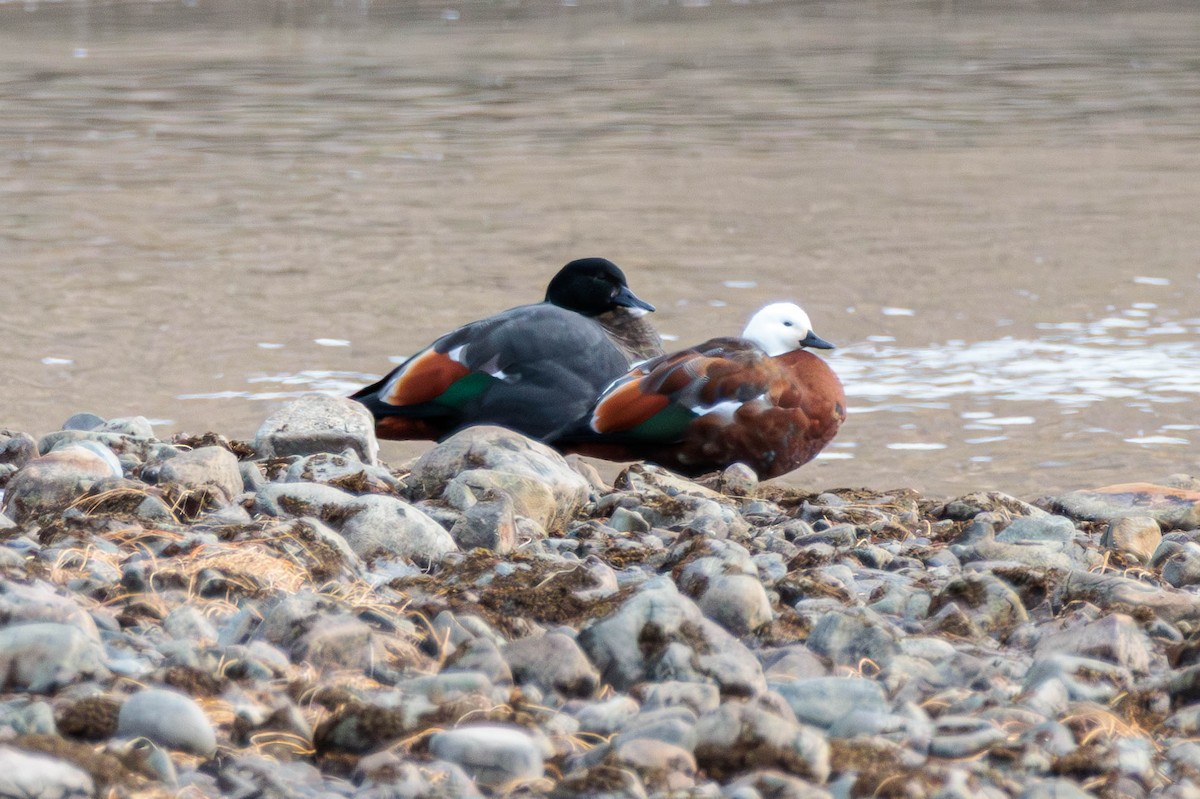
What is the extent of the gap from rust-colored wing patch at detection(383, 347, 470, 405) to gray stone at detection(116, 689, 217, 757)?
4.17 m

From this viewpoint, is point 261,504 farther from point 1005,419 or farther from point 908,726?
point 1005,419

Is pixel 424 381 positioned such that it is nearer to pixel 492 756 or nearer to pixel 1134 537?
pixel 1134 537

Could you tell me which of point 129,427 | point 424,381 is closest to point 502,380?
point 424,381

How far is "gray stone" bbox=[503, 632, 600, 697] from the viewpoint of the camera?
3324mm

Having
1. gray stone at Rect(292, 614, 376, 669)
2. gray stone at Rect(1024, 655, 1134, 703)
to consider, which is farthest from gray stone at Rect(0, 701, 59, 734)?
gray stone at Rect(1024, 655, 1134, 703)

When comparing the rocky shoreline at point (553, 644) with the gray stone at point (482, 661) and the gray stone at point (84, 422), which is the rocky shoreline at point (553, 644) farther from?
the gray stone at point (84, 422)

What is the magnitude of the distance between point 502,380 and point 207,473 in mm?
2217

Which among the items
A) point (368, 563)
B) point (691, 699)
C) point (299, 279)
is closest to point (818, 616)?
point (691, 699)

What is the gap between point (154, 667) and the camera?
3324mm

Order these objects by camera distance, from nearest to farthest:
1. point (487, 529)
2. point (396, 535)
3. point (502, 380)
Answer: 1. point (396, 535)
2. point (487, 529)
3. point (502, 380)

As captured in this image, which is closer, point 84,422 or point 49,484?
point 49,484

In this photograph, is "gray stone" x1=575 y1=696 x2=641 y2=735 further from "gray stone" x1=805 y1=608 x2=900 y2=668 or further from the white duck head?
the white duck head

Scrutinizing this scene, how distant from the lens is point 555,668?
3.34 meters

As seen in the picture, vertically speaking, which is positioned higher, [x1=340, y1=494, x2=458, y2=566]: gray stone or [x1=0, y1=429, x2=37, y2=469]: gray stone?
[x1=340, y1=494, x2=458, y2=566]: gray stone
